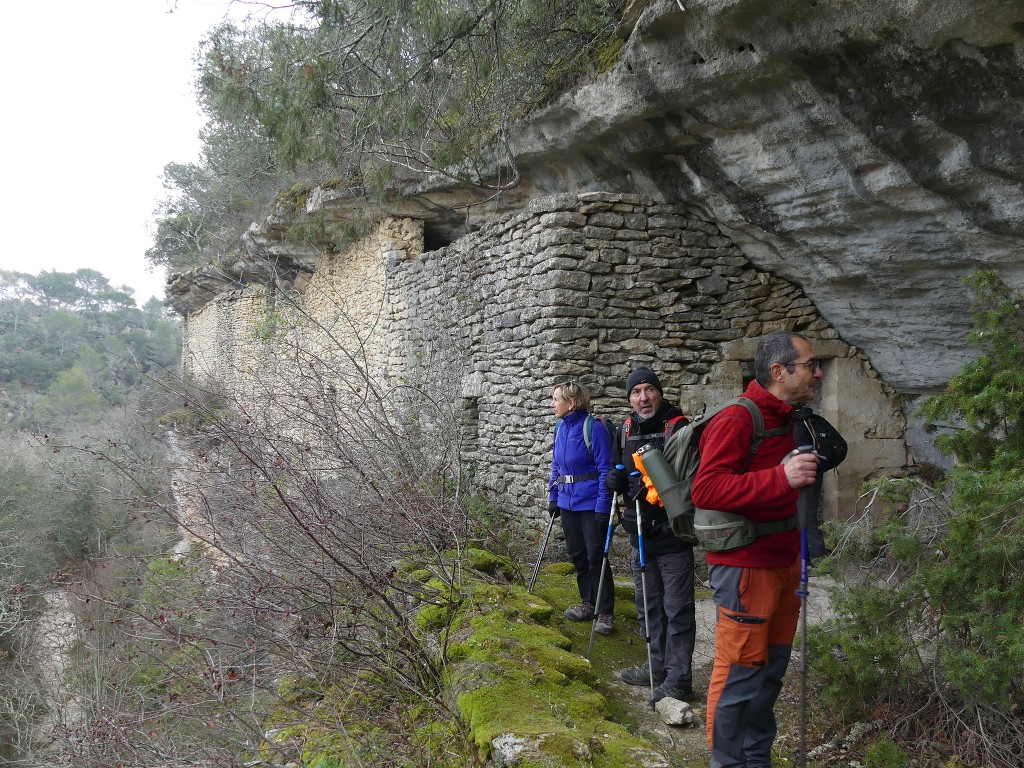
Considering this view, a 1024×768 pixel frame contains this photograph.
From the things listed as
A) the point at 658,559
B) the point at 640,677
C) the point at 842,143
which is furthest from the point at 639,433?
the point at 842,143

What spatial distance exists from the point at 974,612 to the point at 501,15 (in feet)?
17.3

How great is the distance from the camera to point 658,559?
376 cm

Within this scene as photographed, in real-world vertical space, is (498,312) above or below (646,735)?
above

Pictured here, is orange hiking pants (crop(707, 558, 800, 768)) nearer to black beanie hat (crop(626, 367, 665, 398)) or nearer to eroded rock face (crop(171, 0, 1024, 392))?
black beanie hat (crop(626, 367, 665, 398))

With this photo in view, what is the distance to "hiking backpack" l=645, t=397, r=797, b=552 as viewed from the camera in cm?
255

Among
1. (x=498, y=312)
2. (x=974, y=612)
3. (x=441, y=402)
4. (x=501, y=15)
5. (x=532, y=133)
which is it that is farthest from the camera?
(x=441, y=402)

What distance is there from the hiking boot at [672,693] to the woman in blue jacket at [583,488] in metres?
0.91

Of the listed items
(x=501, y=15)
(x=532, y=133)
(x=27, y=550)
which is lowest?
(x=27, y=550)

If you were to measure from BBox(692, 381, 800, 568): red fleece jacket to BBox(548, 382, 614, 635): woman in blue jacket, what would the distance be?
1870mm

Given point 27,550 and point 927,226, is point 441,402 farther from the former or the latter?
point 27,550

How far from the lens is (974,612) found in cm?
291

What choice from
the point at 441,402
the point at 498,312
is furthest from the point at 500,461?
the point at 498,312

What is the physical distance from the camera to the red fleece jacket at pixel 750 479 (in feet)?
8.12

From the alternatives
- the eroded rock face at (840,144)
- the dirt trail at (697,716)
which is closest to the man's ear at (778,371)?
the dirt trail at (697,716)
